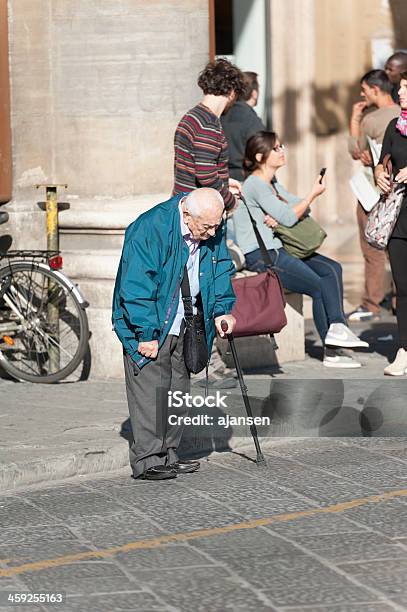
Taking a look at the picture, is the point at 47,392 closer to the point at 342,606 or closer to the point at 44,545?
the point at 44,545

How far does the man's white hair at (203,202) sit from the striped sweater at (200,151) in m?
2.26

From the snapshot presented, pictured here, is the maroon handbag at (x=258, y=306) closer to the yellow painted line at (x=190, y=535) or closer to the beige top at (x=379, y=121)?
the yellow painted line at (x=190, y=535)

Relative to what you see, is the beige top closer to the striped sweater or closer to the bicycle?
the striped sweater

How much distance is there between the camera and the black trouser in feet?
30.9

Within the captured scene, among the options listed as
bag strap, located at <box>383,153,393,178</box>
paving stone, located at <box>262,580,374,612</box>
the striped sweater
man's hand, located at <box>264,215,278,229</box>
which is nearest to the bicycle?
the striped sweater

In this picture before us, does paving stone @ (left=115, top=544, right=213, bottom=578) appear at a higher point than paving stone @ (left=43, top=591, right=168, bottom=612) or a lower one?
lower

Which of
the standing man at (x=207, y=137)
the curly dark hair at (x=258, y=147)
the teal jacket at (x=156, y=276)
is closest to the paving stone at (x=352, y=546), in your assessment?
the teal jacket at (x=156, y=276)

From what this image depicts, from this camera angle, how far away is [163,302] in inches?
276

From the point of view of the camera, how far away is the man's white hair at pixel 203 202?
6.72m

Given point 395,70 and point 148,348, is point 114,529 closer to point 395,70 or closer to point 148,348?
point 148,348

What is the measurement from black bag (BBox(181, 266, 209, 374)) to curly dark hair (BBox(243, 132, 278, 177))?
106 inches

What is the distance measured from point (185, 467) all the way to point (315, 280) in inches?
108

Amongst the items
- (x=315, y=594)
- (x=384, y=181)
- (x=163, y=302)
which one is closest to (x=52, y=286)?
(x=384, y=181)

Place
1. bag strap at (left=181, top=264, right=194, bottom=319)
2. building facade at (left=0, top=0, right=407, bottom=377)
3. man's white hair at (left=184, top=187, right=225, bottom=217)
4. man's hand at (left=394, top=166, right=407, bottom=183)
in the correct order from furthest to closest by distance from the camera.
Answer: building facade at (left=0, top=0, right=407, bottom=377)
man's hand at (left=394, top=166, right=407, bottom=183)
bag strap at (left=181, top=264, right=194, bottom=319)
man's white hair at (left=184, top=187, right=225, bottom=217)
